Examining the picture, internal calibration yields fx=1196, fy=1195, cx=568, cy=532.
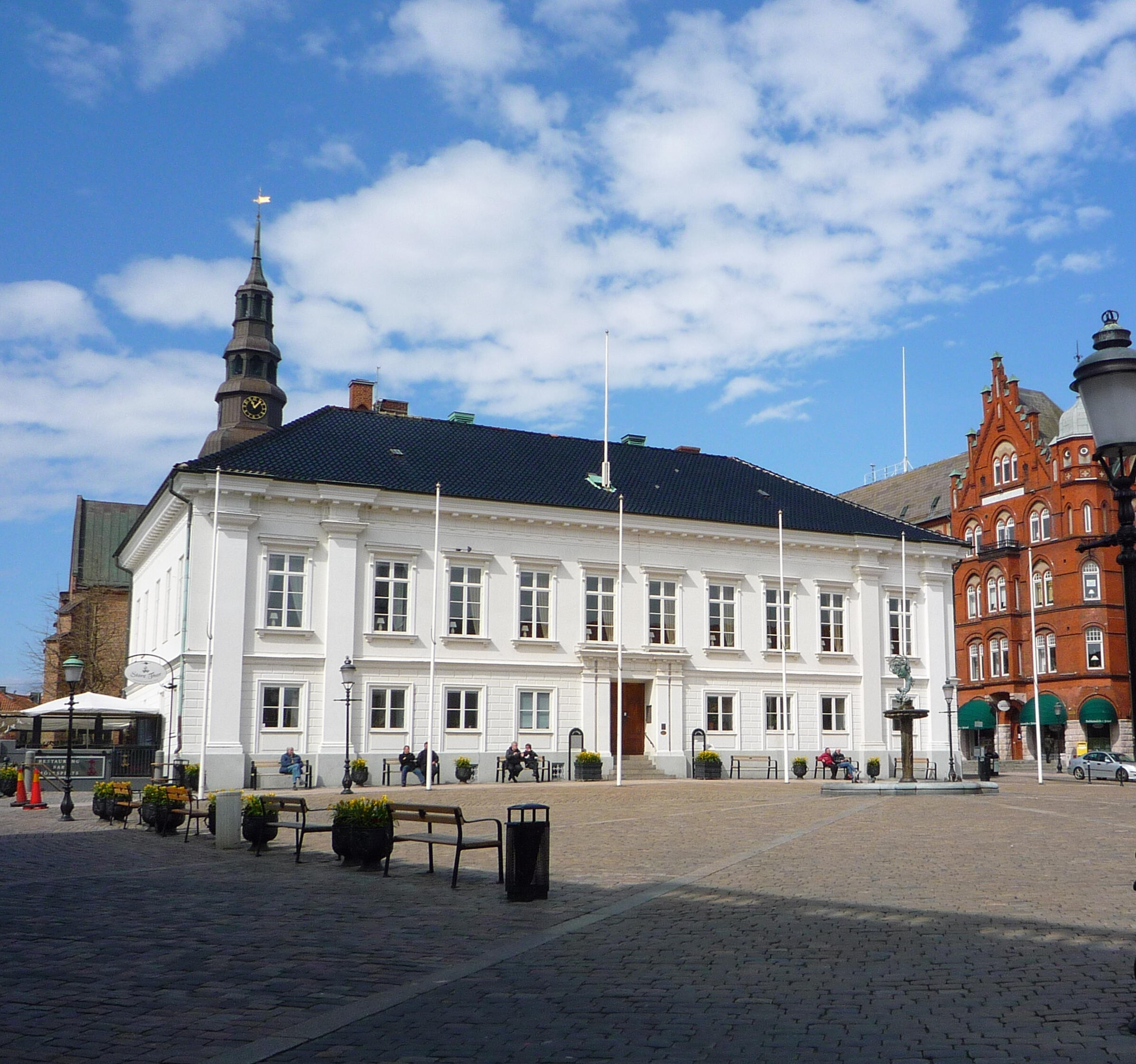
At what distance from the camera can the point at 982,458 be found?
7462cm

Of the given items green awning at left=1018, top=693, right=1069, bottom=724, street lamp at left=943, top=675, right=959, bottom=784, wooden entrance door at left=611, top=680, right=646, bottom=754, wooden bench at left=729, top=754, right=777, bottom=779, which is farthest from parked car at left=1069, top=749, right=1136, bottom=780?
wooden entrance door at left=611, top=680, right=646, bottom=754

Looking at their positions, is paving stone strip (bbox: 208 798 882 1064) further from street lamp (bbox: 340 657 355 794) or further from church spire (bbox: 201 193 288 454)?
church spire (bbox: 201 193 288 454)

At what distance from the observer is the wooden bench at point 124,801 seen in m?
24.0

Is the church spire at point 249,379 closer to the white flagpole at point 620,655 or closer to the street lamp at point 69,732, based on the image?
the white flagpole at point 620,655

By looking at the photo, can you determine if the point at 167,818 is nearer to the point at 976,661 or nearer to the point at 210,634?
the point at 210,634

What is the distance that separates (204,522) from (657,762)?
1917 centimetres

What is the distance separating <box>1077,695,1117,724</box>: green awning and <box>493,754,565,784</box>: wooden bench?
3423 cm

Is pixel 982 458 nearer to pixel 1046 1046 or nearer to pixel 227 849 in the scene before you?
pixel 227 849

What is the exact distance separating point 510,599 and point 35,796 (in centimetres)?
1858

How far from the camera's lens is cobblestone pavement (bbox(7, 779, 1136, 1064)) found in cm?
744

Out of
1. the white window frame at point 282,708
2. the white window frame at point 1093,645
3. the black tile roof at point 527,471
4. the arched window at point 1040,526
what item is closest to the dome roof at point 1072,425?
the arched window at point 1040,526

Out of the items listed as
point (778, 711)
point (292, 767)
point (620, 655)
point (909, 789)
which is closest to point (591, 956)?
point (909, 789)

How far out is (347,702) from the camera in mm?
38844

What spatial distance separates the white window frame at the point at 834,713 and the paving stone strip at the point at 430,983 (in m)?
34.5
